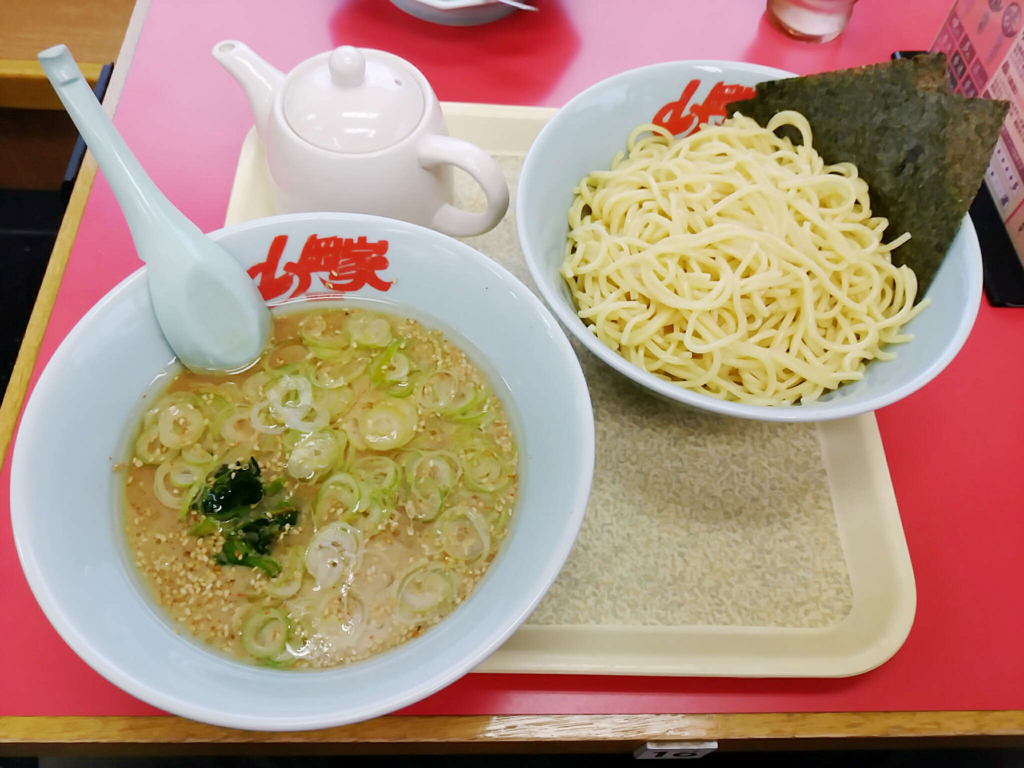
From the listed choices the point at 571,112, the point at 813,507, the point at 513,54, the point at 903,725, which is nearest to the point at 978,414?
the point at 813,507

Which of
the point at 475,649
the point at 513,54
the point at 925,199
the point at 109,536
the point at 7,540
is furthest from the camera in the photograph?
the point at 513,54

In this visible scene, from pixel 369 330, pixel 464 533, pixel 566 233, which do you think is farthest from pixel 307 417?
pixel 566 233

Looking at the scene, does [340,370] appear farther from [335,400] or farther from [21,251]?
[21,251]

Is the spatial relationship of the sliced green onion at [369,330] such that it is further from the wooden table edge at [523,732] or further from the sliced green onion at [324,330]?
the wooden table edge at [523,732]

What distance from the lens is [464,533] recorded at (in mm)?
814

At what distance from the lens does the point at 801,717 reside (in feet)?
2.78

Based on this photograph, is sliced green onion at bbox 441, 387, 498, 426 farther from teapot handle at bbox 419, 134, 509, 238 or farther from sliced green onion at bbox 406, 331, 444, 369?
teapot handle at bbox 419, 134, 509, 238

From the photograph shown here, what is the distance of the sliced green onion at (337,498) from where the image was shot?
825 millimetres

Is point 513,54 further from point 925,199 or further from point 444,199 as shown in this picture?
point 925,199

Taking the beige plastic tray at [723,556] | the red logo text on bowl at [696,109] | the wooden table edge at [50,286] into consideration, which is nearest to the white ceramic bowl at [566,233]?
the red logo text on bowl at [696,109]

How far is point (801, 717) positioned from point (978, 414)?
57 centimetres

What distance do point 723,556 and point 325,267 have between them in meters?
0.66

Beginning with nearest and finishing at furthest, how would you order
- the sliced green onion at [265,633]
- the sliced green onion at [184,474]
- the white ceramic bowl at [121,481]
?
1. the white ceramic bowl at [121,481]
2. the sliced green onion at [265,633]
3. the sliced green onion at [184,474]

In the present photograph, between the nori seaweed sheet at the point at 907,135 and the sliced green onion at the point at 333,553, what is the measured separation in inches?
34.1
